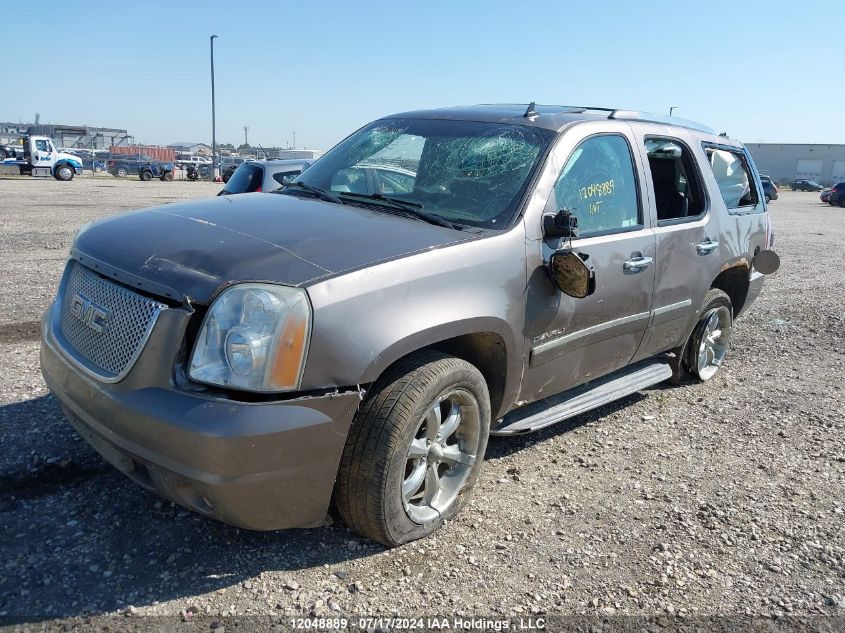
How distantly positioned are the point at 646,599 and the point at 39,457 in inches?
117

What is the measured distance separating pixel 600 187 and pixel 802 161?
103768 mm

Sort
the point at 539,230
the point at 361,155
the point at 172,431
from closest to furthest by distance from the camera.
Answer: the point at 172,431 < the point at 539,230 < the point at 361,155

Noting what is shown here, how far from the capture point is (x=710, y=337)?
17.9 feet

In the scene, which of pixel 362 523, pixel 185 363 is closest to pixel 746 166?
pixel 362 523

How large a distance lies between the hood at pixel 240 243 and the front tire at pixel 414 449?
0.52 metres

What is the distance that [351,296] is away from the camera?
8.59ft

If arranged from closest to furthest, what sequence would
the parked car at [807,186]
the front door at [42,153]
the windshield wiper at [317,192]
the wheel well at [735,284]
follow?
the windshield wiper at [317,192] < the wheel well at [735,284] < the front door at [42,153] < the parked car at [807,186]

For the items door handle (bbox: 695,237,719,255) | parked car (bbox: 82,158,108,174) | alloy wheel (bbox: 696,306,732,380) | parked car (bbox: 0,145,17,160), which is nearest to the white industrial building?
parked car (bbox: 82,158,108,174)

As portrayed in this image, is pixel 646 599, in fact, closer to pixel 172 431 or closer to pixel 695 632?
pixel 695 632

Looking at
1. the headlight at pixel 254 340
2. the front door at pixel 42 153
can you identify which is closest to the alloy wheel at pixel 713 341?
the headlight at pixel 254 340

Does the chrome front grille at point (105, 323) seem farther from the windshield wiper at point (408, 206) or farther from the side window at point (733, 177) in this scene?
the side window at point (733, 177)

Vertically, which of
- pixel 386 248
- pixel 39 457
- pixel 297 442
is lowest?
pixel 39 457

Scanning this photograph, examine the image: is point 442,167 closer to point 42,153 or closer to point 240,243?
point 240,243

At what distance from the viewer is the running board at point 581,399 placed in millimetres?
3568
